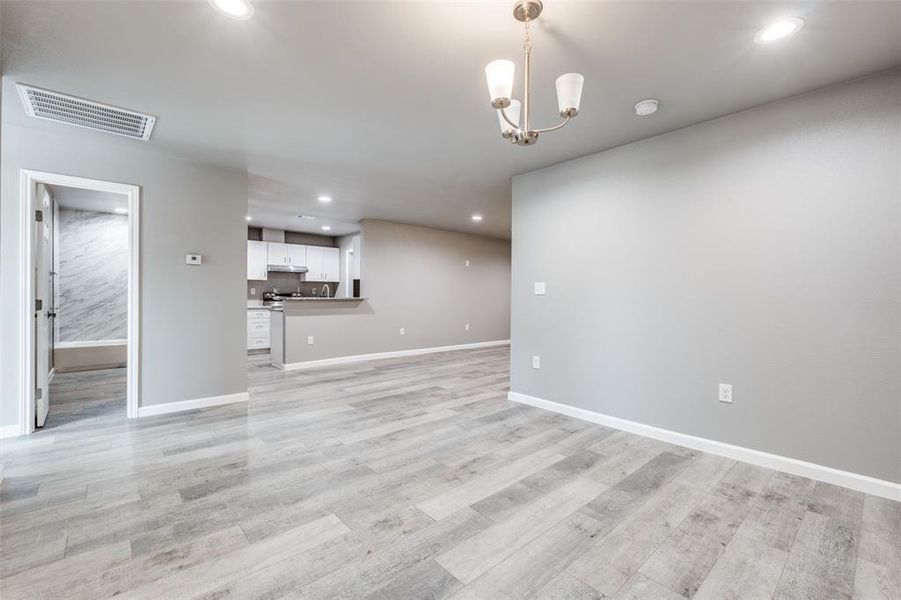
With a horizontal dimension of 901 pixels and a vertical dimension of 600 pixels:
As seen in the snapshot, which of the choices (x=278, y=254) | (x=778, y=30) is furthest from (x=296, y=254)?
(x=778, y=30)

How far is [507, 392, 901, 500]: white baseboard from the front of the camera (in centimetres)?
222

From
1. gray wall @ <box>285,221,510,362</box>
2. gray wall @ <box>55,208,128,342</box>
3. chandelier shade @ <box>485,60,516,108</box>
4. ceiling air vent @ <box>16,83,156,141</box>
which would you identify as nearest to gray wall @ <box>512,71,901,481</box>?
chandelier shade @ <box>485,60,516,108</box>

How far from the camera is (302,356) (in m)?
5.92

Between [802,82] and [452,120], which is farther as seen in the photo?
[452,120]

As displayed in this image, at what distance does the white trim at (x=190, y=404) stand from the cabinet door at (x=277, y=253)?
4083 mm

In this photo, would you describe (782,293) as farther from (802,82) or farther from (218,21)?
(218,21)

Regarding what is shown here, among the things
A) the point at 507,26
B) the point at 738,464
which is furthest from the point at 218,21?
the point at 738,464

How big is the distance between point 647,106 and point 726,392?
2.07 metres

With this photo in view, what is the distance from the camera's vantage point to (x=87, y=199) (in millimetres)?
5098

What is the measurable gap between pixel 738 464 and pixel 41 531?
3983 mm

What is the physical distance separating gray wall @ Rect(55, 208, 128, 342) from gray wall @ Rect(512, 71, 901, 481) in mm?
6586

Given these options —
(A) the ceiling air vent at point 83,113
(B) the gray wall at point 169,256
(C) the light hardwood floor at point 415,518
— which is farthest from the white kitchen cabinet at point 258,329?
(A) the ceiling air vent at point 83,113

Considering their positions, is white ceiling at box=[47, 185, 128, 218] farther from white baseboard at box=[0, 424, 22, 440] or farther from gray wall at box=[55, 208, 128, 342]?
white baseboard at box=[0, 424, 22, 440]

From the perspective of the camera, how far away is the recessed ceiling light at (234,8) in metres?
1.68
